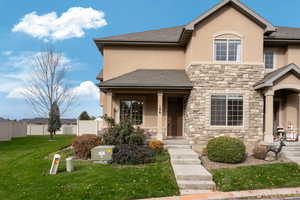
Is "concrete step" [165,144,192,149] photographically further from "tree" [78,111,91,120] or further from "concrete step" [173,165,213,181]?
"tree" [78,111,91,120]

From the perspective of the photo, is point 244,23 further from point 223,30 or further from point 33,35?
point 33,35

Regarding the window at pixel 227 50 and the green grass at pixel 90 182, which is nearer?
the green grass at pixel 90 182

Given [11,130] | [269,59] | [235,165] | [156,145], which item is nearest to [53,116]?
[11,130]

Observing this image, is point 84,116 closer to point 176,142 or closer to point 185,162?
point 176,142

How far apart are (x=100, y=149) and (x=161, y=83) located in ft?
15.9

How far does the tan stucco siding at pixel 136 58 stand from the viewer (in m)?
14.0

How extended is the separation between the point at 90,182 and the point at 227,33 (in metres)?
9.84

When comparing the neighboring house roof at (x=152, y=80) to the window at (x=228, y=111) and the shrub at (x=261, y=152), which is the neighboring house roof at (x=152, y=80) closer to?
the window at (x=228, y=111)

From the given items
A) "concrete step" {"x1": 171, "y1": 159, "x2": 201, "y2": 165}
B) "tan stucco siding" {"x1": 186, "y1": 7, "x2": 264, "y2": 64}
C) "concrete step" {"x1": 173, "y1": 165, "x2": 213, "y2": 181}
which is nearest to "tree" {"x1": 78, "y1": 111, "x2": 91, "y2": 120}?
"tan stucco siding" {"x1": 186, "y1": 7, "x2": 264, "y2": 64}

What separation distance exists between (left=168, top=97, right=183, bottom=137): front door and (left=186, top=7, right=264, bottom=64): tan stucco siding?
3239mm

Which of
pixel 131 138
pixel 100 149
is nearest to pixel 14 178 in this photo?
pixel 100 149

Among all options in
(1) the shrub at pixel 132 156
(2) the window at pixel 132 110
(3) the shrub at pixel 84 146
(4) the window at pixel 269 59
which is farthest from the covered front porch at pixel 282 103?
(3) the shrub at pixel 84 146

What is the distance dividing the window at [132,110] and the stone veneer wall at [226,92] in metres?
3.50

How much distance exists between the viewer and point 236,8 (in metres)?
11.4
